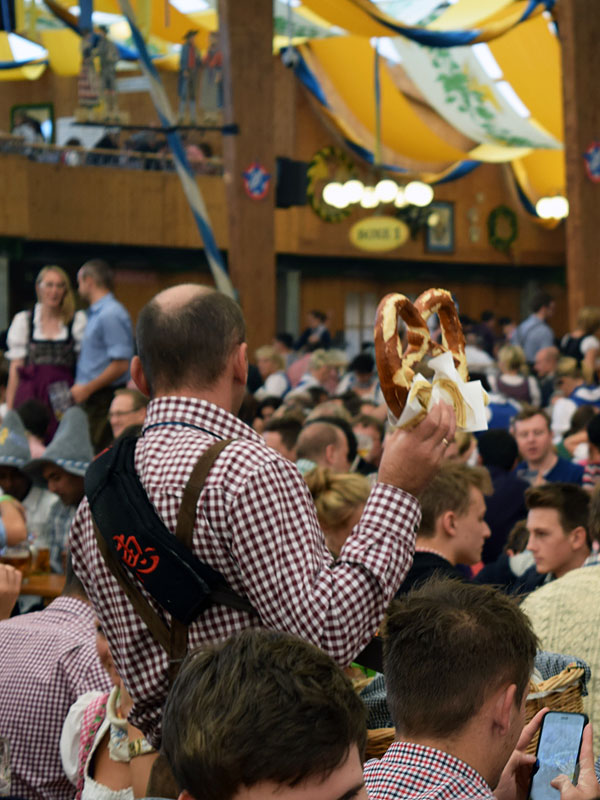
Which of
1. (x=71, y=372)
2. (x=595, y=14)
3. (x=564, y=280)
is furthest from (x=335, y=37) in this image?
(x=71, y=372)

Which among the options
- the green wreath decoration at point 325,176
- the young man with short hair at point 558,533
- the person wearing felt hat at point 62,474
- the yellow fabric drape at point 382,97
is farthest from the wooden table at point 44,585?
the green wreath decoration at point 325,176

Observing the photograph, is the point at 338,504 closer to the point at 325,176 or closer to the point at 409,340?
the point at 409,340

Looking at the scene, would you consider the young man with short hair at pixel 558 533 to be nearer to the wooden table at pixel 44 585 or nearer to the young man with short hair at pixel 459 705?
the wooden table at pixel 44 585

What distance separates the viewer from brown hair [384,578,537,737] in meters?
1.58

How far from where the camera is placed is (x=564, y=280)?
2117cm

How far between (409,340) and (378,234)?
13701 millimetres

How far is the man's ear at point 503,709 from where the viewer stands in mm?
1587

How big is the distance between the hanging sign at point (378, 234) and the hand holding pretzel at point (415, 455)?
13843mm

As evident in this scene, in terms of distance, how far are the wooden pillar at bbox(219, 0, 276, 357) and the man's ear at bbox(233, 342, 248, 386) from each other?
24.2 feet

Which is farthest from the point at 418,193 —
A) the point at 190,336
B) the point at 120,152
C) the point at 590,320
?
the point at 190,336

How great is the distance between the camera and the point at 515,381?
25.7 ft

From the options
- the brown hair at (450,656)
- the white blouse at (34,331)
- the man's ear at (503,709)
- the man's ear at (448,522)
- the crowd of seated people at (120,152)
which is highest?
the crowd of seated people at (120,152)

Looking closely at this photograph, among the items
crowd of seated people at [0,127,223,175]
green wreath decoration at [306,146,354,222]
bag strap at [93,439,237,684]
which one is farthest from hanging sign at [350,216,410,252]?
bag strap at [93,439,237,684]

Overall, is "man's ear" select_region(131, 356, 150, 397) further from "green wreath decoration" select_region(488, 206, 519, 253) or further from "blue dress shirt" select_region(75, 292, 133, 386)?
"green wreath decoration" select_region(488, 206, 519, 253)
